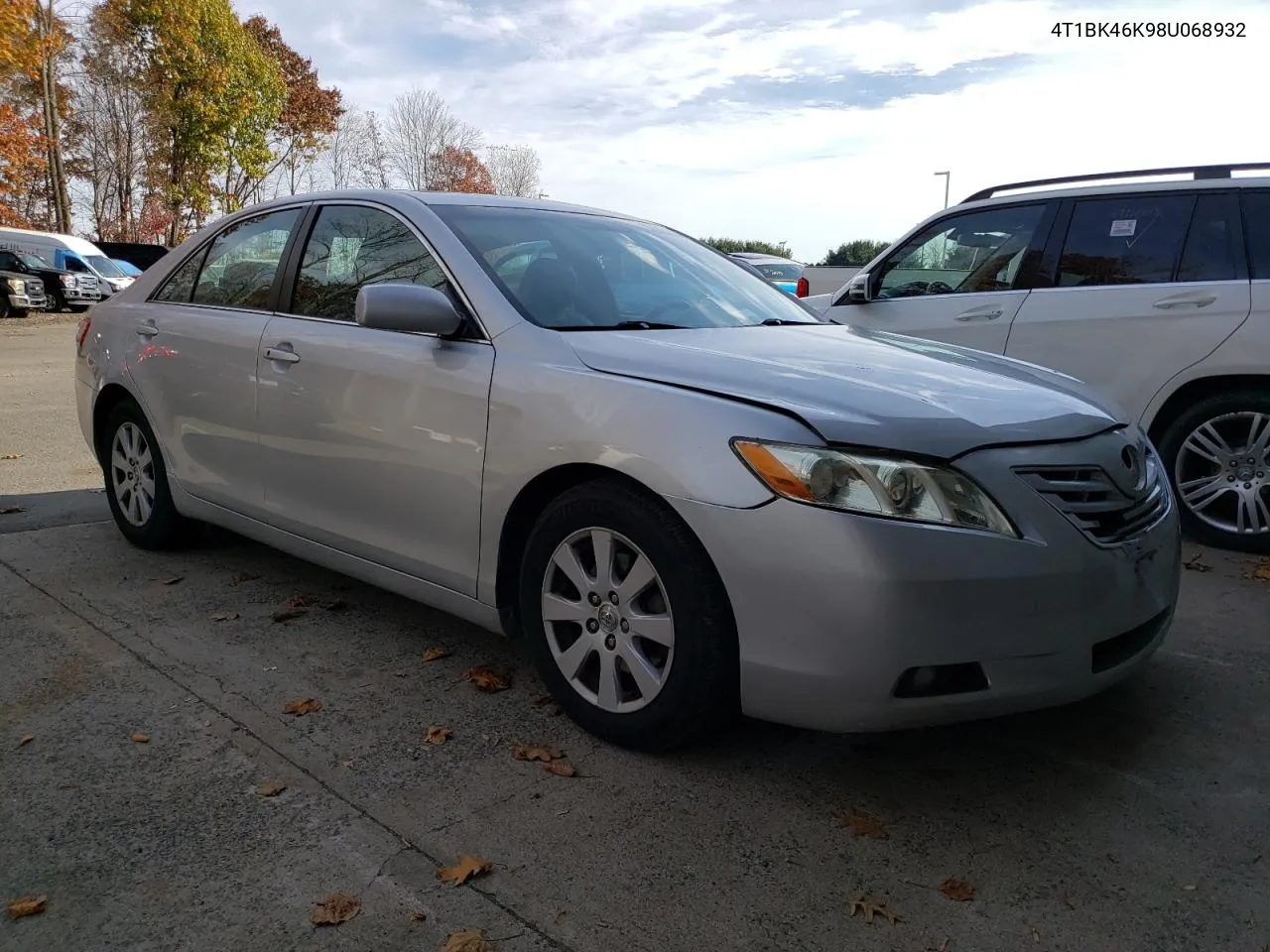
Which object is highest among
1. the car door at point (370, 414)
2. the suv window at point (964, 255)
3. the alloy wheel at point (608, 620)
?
the suv window at point (964, 255)

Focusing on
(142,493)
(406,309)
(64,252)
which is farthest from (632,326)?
(64,252)

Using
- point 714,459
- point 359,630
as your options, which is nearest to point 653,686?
point 714,459

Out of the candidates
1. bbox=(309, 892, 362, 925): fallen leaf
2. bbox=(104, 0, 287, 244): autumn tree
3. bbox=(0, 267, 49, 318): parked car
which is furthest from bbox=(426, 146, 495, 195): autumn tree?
bbox=(309, 892, 362, 925): fallen leaf

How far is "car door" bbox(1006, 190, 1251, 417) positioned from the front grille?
2.83 m

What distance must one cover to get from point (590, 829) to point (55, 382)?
11.4m

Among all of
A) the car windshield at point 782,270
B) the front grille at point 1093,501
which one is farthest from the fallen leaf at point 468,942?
the car windshield at point 782,270

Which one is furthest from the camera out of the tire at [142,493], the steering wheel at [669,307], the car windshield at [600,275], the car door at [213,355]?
the tire at [142,493]

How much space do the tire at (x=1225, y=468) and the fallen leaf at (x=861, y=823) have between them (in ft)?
11.4

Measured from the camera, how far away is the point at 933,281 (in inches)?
254

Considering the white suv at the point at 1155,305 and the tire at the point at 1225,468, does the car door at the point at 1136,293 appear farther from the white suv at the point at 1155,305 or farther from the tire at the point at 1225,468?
the tire at the point at 1225,468

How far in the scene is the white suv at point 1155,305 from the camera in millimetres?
5207

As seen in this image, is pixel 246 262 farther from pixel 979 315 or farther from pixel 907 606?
pixel 979 315

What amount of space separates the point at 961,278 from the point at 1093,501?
3.81 meters

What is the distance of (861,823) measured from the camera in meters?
2.67
